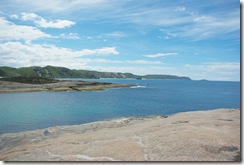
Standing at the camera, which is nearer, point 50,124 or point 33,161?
point 33,161

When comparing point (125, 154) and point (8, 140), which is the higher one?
point (125, 154)

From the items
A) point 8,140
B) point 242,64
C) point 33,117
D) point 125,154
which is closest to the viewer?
point 125,154

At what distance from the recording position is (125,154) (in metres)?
14.9

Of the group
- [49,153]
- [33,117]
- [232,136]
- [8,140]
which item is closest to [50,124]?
[33,117]

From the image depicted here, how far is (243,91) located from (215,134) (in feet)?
12.4

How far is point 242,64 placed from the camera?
52.2 feet

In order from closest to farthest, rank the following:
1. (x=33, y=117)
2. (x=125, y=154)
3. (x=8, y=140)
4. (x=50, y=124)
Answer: (x=125, y=154) → (x=8, y=140) → (x=50, y=124) → (x=33, y=117)

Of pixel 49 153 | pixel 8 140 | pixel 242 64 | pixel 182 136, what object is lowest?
pixel 8 140

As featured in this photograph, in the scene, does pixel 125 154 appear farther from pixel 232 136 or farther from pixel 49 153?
pixel 232 136

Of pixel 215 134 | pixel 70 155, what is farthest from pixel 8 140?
pixel 215 134

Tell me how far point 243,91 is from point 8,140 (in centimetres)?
2299

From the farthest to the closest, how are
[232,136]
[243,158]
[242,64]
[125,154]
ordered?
[232,136] < [242,64] < [125,154] < [243,158]

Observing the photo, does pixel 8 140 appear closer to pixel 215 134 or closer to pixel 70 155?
pixel 70 155

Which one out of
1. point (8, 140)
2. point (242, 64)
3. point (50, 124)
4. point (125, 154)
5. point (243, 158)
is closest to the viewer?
point (243, 158)
